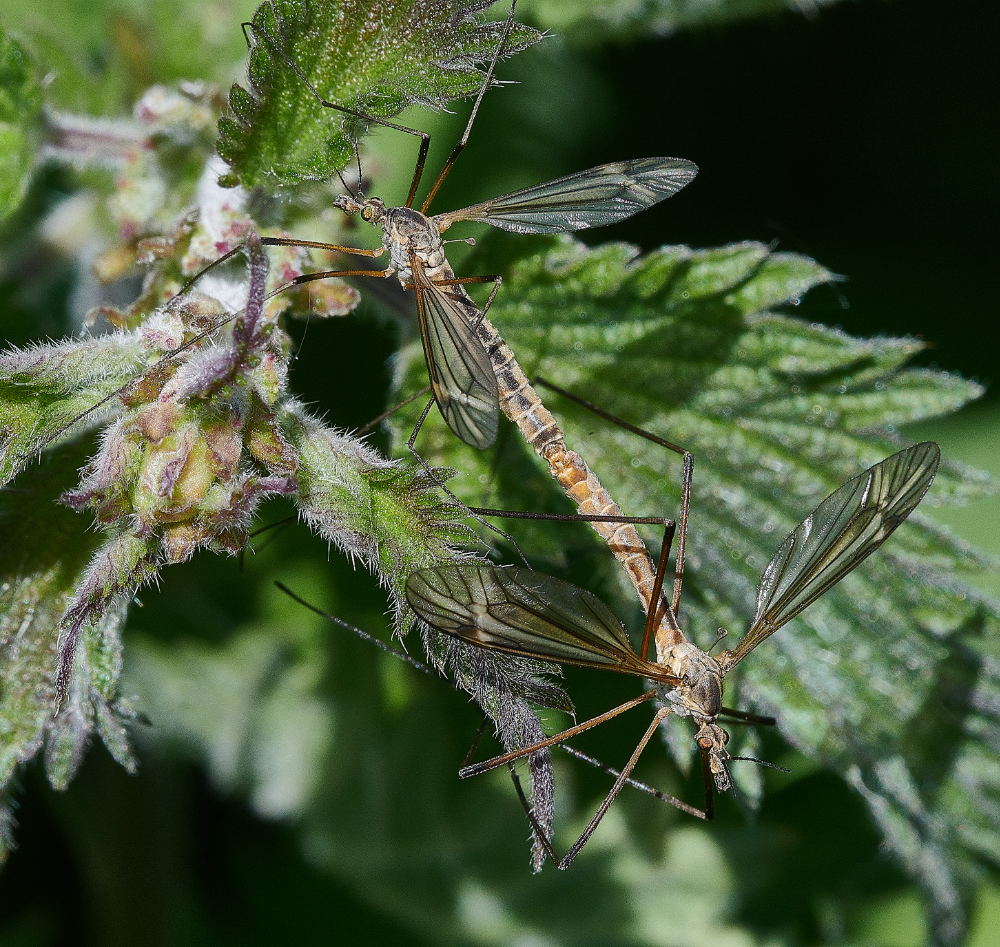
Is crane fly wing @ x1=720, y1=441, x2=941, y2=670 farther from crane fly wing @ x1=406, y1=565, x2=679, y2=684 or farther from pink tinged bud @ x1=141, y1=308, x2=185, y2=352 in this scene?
pink tinged bud @ x1=141, y1=308, x2=185, y2=352

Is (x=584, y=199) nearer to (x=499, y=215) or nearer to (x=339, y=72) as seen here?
(x=499, y=215)

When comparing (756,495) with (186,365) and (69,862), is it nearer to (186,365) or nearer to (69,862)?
(186,365)

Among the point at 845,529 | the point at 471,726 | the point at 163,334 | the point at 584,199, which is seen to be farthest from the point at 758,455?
the point at 163,334

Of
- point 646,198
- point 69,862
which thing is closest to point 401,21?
point 646,198

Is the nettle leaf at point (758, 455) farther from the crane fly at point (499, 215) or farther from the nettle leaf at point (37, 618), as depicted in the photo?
the nettle leaf at point (37, 618)

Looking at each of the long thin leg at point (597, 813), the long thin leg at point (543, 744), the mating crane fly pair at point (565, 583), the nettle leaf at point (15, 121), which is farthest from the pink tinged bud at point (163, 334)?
the long thin leg at point (597, 813)

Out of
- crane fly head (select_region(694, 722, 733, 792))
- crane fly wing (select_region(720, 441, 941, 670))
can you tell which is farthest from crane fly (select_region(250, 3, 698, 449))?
crane fly head (select_region(694, 722, 733, 792))
